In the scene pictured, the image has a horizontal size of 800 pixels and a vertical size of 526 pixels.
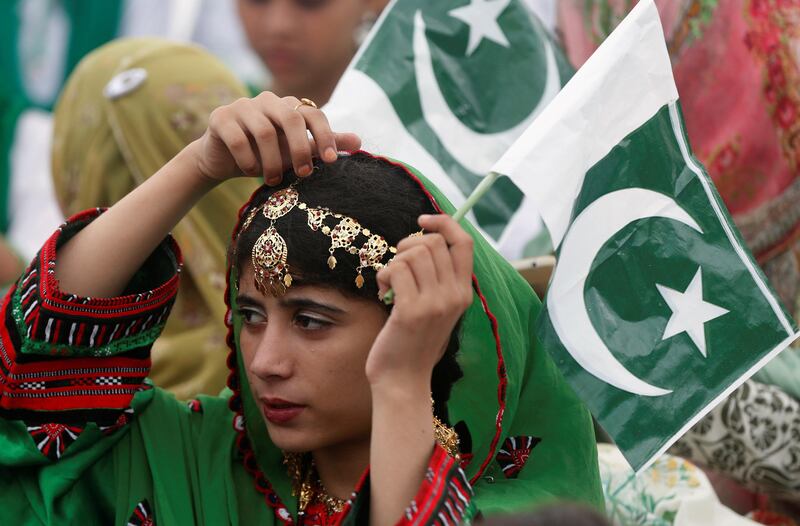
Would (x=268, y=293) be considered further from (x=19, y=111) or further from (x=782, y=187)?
(x=19, y=111)

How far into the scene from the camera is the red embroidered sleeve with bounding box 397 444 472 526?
83.9 inches

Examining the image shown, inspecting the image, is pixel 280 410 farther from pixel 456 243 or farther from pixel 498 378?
pixel 456 243

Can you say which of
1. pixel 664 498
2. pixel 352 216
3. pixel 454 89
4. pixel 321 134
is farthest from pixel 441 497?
pixel 454 89

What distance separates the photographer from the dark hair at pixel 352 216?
2.43 metres

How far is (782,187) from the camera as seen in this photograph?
13.8 feet

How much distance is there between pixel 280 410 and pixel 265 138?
47 centimetres

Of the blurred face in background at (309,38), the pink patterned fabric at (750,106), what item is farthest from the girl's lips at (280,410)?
the blurred face in background at (309,38)

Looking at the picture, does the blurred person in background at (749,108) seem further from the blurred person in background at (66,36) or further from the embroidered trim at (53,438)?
the blurred person in background at (66,36)

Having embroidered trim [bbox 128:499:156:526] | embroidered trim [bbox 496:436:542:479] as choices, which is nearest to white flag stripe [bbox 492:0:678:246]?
embroidered trim [bbox 496:436:542:479]

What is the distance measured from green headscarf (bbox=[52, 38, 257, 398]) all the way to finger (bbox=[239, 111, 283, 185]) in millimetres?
1597

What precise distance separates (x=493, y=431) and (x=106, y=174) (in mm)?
2199

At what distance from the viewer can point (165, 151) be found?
429 centimetres

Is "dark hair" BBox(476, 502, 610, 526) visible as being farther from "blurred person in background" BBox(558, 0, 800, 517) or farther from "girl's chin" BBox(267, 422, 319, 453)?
"blurred person in background" BBox(558, 0, 800, 517)

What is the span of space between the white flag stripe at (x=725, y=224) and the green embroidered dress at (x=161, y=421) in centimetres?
40
